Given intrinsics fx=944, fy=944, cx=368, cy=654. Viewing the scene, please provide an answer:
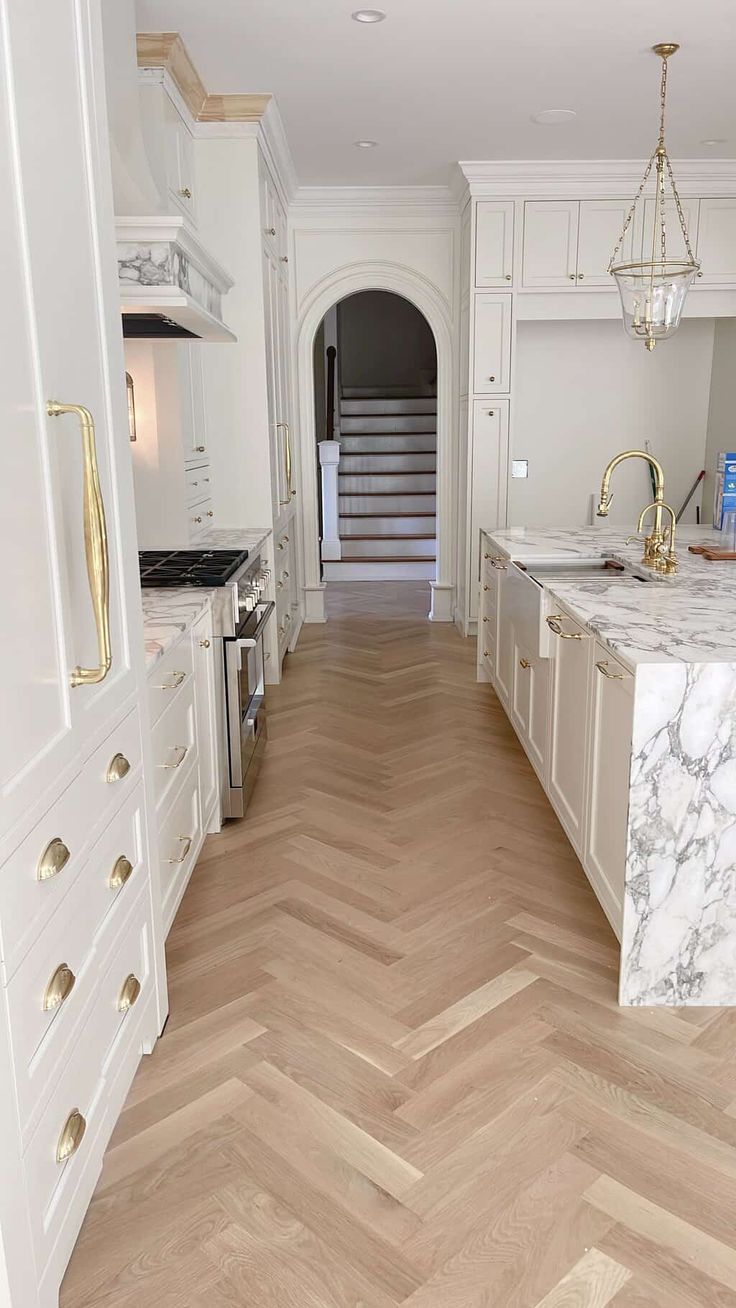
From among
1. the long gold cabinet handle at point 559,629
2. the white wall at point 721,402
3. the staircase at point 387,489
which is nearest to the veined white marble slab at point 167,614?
the long gold cabinet handle at point 559,629

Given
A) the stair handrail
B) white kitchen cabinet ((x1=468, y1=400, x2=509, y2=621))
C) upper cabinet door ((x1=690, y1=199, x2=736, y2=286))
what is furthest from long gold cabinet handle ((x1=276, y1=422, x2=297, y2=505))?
the stair handrail

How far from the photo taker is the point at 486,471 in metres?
5.93

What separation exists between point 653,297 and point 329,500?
4.79m

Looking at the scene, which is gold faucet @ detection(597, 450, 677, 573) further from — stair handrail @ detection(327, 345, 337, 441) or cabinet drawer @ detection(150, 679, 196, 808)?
stair handrail @ detection(327, 345, 337, 441)

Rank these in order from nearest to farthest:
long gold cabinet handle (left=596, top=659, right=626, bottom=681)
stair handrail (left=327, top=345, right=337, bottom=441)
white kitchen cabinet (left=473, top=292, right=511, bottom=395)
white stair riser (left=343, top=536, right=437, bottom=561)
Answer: long gold cabinet handle (left=596, top=659, right=626, bottom=681), white kitchen cabinet (left=473, top=292, right=511, bottom=395), white stair riser (left=343, top=536, right=437, bottom=561), stair handrail (left=327, top=345, right=337, bottom=441)

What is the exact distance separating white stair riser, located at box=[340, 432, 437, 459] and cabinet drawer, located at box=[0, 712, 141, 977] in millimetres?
7741

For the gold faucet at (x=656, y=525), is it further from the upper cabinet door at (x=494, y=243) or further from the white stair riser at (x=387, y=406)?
the white stair riser at (x=387, y=406)

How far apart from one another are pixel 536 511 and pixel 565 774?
385 cm

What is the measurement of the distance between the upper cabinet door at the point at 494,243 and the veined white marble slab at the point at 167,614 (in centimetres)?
355

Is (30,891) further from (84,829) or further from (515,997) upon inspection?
(515,997)

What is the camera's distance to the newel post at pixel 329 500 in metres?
8.03

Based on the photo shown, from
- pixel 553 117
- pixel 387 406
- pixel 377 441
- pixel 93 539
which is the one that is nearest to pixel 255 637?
pixel 93 539

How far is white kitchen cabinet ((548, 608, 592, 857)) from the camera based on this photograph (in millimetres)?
2658

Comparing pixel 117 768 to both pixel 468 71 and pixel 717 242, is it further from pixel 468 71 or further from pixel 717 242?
pixel 717 242
